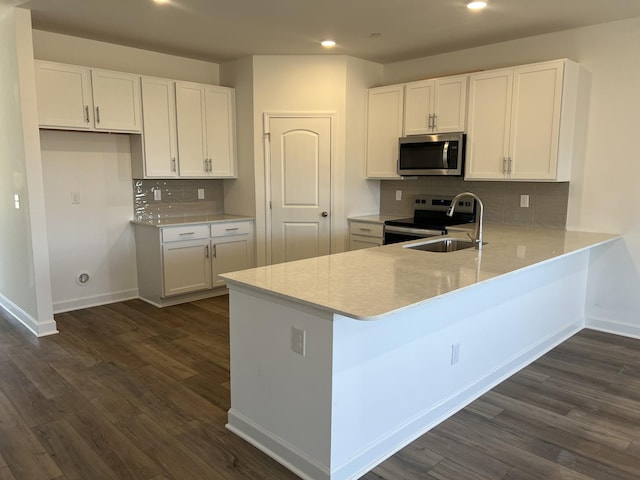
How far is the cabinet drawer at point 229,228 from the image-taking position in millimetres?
4916

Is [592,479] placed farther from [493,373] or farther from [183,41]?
[183,41]

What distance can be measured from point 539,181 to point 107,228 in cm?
414

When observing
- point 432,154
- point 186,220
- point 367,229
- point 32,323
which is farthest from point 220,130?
point 32,323

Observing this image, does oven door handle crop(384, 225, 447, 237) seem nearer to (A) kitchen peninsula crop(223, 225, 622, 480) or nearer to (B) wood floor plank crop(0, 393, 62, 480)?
(A) kitchen peninsula crop(223, 225, 622, 480)

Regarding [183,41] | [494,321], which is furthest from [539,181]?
[183,41]

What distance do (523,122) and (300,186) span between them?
2.28 m

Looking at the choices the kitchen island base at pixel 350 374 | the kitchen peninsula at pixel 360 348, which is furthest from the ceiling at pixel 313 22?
the kitchen island base at pixel 350 374

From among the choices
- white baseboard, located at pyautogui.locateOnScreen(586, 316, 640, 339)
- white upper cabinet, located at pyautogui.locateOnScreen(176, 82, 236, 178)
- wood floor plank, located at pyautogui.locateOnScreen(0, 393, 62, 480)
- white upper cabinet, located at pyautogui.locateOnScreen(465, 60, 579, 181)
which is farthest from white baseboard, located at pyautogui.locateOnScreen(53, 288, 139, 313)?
white baseboard, located at pyautogui.locateOnScreen(586, 316, 640, 339)

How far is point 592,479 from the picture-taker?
212cm

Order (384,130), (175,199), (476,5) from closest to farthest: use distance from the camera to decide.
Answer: (476,5) → (384,130) → (175,199)

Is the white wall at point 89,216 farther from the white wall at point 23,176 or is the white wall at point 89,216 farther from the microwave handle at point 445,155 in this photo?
the microwave handle at point 445,155

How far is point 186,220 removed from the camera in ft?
16.2

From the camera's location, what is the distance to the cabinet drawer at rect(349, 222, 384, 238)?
480 cm

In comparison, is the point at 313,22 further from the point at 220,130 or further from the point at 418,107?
the point at 220,130
